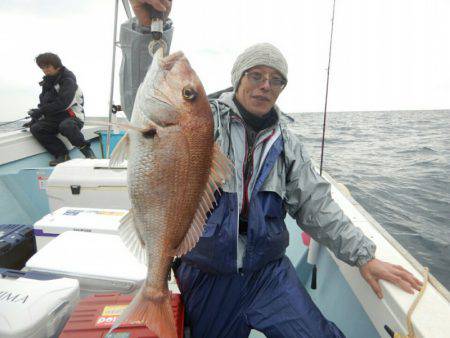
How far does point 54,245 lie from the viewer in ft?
7.09

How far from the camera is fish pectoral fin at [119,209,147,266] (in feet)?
4.61

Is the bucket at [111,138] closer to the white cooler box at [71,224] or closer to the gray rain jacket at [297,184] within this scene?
the white cooler box at [71,224]

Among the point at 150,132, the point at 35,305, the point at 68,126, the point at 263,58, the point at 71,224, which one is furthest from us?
the point at 68,126

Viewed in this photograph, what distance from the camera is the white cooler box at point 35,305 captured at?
4.78 feet

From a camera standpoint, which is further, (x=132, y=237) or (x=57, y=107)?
(x=57, y=107)

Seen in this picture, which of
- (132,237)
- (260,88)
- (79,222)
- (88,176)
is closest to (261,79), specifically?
(260,88)

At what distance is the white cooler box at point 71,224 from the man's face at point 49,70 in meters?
3.14

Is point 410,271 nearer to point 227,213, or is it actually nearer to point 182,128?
point 227,213

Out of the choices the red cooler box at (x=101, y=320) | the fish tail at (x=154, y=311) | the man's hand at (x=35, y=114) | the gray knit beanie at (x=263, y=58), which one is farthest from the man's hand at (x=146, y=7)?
the man's hand at (x=35, y=114)

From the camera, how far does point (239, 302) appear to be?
1877mm

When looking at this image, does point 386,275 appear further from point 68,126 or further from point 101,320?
point 68,126

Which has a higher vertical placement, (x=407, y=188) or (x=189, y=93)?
(x=189, y=93)

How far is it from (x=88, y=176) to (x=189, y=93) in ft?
7.27

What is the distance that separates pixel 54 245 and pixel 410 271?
7.74ft
